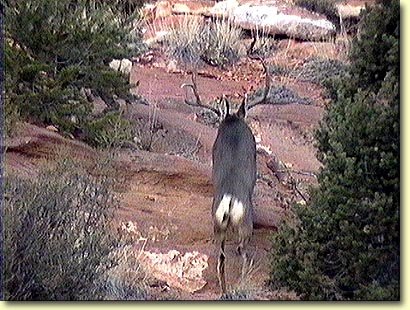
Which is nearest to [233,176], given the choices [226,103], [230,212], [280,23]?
[230,212]

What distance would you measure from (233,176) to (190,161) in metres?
0.60

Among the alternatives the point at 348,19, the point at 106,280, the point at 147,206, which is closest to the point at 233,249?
the point at 147,206

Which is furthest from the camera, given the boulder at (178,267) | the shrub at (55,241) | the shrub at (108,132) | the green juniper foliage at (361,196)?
the shrub at (108,132)

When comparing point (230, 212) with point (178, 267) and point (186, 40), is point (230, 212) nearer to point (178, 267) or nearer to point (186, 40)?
point (178, 267)

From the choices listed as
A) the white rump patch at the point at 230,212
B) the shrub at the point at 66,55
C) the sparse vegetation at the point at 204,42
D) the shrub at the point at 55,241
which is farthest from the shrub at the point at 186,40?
the shrub at the point at 55,241

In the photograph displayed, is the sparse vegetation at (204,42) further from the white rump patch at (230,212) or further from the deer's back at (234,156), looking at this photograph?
the white rump patch at (230,212)

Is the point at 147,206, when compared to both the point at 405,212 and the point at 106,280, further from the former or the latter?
the point at 405,212

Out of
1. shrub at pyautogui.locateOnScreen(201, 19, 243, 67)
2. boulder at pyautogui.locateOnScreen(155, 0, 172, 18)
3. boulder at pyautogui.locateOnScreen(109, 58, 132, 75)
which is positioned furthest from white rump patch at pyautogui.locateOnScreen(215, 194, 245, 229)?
boulder at pyautogui.locateOnScreen(109, 58, 132, 75)

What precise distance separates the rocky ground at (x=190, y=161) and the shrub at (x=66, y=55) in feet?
0.34

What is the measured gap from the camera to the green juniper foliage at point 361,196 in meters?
3.95

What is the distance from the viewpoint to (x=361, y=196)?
400 centimetres

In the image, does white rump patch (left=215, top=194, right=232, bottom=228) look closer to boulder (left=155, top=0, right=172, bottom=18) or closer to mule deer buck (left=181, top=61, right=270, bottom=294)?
mule deer buck (left=181, top=61, right=270, bottom=294)

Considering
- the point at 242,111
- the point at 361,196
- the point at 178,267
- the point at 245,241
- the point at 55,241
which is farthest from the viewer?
the point at 242,111

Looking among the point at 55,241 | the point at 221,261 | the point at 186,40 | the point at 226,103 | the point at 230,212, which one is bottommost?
the point at 221,261
